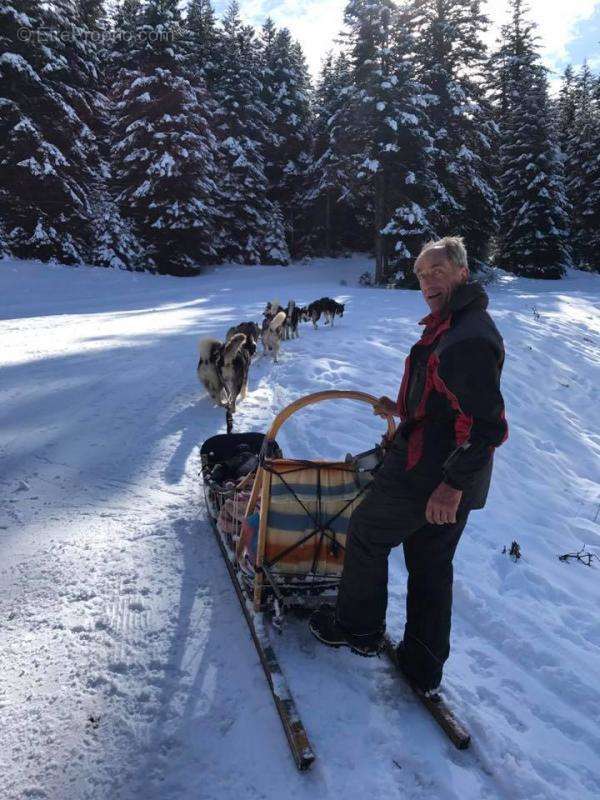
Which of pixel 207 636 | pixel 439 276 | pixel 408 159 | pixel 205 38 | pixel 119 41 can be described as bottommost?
pixel 207 636

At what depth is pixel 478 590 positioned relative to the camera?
3857 mm

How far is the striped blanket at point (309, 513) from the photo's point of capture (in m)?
2.93

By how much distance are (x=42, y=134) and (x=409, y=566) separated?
2579 centimetres

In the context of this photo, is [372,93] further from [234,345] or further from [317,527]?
[317,527]

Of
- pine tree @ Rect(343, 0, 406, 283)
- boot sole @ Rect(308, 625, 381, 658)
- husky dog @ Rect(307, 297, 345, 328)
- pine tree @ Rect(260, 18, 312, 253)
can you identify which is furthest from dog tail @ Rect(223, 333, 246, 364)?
pine tree @ Rect(260, 18, 312, 253)

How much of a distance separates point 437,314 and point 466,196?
2824 centimetres

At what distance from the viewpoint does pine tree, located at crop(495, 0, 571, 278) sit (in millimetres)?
30219

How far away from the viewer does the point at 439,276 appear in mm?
2402

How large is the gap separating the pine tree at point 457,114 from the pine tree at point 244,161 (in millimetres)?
9638

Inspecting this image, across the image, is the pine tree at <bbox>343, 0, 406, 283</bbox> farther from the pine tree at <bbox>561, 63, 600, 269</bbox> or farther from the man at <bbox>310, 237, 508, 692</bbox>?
the man at <bbox>310, 237, 508, 692</bbox>

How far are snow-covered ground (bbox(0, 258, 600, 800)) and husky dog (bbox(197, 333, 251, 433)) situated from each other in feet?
1.07

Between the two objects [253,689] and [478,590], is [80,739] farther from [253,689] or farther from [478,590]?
[478,590]

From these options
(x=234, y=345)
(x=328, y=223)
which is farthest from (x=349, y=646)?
(x=328, y=223)

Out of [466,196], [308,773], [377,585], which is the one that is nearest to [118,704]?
[308,773]
